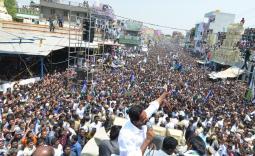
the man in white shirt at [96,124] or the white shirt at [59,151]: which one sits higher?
the white shirt at [59,151]

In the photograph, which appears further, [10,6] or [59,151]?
[10,6]

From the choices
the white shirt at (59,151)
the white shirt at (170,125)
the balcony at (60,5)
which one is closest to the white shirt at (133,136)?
the white shirt at (59,151)

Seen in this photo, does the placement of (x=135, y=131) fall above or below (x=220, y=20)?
above

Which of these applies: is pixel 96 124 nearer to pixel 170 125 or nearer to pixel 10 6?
pixel 170 125

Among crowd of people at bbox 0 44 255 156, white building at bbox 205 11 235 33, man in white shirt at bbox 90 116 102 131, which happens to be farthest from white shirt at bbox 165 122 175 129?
white building at bbox 205 11 235 33

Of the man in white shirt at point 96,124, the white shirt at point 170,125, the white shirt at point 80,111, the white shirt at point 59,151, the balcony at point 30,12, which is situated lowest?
the white shirt at point 80,111

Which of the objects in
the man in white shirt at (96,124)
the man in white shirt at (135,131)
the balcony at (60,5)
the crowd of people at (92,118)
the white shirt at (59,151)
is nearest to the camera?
the man in white shirt at (135,131)

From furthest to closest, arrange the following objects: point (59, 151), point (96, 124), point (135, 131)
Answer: point (96, 124) < point (59, 151) < point (135, 131)

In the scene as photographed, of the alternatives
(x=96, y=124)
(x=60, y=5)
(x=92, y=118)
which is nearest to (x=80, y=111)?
(x=92, y=118)

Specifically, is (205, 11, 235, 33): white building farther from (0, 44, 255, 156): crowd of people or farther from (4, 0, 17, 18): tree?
(0, 44, 255, 156): crowd of people

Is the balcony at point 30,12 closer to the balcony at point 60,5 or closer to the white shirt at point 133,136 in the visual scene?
the balcony at point 60,5

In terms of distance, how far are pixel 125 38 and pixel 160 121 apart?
53775 millimetres

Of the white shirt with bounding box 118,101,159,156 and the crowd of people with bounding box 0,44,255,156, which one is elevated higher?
the white shirt with bounding box 118,101,159,156

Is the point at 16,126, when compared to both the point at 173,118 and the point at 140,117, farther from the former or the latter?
the point at 140,117
